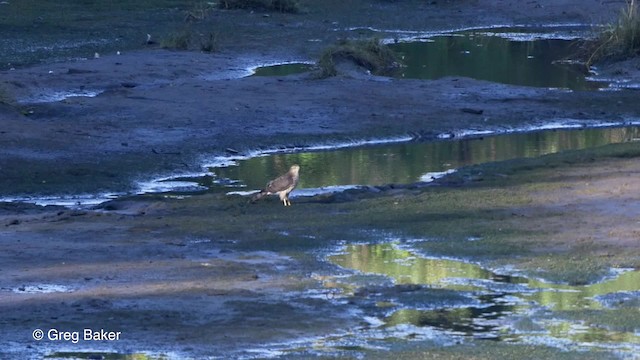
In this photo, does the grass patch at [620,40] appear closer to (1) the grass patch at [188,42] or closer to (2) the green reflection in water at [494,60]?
(2) the green reflection in water at [494,60]

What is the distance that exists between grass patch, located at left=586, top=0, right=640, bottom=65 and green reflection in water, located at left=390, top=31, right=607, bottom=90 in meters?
0.46

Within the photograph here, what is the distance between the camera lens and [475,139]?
1764 cm

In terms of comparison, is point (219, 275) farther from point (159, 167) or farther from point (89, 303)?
point (159, 167)

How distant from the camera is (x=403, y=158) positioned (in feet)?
53.4

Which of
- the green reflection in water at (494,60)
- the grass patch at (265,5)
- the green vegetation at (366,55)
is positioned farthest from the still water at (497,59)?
the grass patch at (265,5)

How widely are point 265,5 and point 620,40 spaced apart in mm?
10471

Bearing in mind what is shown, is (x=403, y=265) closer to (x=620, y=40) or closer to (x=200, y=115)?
(x=200, y=115)

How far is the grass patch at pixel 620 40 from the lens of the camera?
77.2 ft

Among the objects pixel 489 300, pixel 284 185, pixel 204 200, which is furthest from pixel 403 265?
pixel 204 200

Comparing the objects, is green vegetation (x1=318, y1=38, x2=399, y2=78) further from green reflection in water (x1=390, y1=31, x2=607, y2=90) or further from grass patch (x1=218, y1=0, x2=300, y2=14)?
grass patch (x1=218, y1=0, x2=300, y2=14)

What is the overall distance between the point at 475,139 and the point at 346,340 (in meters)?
9.66

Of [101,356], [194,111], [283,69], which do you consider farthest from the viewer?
[283,69]

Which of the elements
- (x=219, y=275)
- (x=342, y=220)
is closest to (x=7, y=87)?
(x=342, y=220)

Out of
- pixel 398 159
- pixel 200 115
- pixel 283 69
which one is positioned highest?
pixel 200 115
